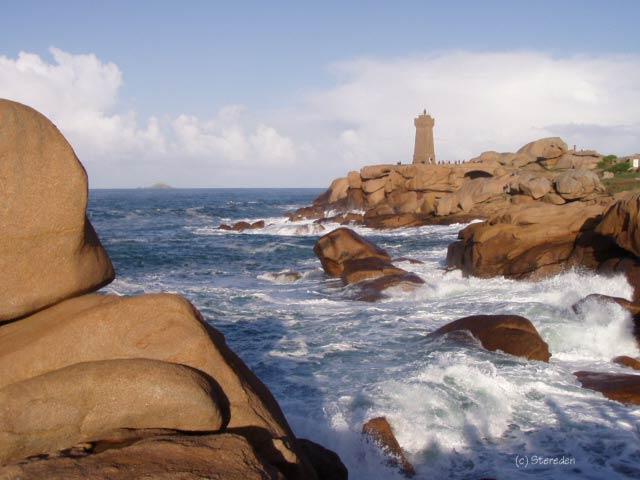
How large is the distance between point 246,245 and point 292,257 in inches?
233

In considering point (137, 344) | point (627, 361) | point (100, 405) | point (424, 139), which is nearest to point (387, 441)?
point (137, 344)

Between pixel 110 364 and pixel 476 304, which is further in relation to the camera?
pixel 476 304

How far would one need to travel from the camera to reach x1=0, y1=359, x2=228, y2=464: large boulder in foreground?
3.83m

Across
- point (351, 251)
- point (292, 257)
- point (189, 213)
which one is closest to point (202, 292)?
point (351, 251)

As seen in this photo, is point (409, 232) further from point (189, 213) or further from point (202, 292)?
point (189, 213)

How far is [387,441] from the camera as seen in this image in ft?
23.0

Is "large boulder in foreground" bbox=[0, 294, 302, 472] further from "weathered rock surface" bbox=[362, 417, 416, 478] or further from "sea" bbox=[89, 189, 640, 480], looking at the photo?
"sea" bbox=[89, 189, 640, 480]

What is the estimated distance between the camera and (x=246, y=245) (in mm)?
32812

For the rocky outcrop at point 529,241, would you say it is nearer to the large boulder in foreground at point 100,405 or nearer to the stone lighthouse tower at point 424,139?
the large boulder in foreground at point 100,405

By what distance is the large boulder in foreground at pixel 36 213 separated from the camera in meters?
4.61

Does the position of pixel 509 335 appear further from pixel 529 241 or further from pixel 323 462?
pixel 529 241

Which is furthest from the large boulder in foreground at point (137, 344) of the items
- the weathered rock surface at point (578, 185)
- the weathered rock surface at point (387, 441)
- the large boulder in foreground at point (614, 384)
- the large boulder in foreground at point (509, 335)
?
the weathered rock surface at point (578, 185)

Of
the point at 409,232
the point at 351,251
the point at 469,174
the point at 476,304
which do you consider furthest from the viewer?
the point at 469,174

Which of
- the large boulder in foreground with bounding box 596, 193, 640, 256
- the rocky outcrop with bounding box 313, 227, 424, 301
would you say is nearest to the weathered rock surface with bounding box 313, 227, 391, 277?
the rocky outcrop with bounding box 313, 227, 424, 301
